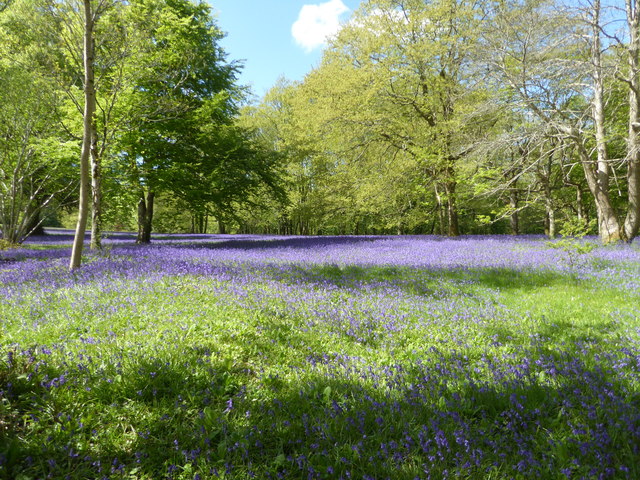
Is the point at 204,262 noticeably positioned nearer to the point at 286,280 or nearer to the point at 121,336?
the point at 286,280

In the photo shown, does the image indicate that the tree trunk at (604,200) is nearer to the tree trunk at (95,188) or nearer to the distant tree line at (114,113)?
the distant tree line at (114,113)

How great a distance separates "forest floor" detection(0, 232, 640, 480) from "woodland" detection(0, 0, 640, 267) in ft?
13.8

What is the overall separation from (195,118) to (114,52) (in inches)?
240

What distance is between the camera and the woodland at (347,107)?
963 cm

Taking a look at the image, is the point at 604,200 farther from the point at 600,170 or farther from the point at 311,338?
the point at 311,338

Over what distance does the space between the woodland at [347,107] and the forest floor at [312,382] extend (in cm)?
421

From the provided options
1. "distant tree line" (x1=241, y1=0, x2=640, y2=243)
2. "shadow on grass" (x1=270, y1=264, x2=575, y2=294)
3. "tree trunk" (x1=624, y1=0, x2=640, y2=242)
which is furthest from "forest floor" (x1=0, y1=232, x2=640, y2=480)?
"tree trunk" (x1=624, y1=0, x2=640, y2=242)

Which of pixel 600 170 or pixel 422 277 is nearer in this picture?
pixel 422 277

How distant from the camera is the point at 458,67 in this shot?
16.2 metres

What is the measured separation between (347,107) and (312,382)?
1612cm

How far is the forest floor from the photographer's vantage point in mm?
2205

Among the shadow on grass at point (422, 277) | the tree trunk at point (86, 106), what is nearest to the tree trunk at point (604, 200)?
the shadow on grass at point (422, 277)

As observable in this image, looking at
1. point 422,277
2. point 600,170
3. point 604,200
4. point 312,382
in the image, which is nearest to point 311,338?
point 312,382

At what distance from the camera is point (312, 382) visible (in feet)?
10.3
